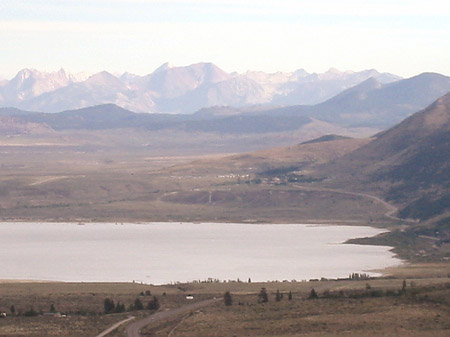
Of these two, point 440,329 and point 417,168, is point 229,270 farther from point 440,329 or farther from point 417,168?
point 417,168

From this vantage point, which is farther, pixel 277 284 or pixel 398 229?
pixel 398 229

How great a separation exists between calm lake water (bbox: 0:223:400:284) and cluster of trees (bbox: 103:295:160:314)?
81.3ft

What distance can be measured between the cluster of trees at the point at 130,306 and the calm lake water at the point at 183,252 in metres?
24.8

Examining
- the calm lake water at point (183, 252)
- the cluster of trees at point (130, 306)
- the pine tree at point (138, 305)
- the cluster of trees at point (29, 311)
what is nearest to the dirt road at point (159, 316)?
the cluster of trees at point (130, 306)

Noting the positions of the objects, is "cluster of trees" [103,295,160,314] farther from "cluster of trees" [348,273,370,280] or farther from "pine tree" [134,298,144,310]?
"cluster of trees" [348,273,370,280]

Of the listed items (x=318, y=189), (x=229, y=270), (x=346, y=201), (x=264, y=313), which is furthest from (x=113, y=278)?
(x=318, y=189)

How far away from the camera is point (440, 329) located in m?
58.5

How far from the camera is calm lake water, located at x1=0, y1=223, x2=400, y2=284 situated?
347 ft

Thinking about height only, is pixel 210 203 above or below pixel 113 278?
above

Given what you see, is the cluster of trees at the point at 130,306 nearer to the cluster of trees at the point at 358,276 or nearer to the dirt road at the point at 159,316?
the dirt road at the point at 159,316

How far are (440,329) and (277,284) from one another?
32420mm

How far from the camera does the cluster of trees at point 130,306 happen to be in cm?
7138

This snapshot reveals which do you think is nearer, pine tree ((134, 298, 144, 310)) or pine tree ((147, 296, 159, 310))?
pine tree ((134, 298, 144, 310))

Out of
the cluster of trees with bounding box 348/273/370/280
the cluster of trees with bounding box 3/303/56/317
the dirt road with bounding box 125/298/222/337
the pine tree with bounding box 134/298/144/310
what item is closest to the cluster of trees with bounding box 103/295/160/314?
the pine tree with bounding box 134/298/144/310
